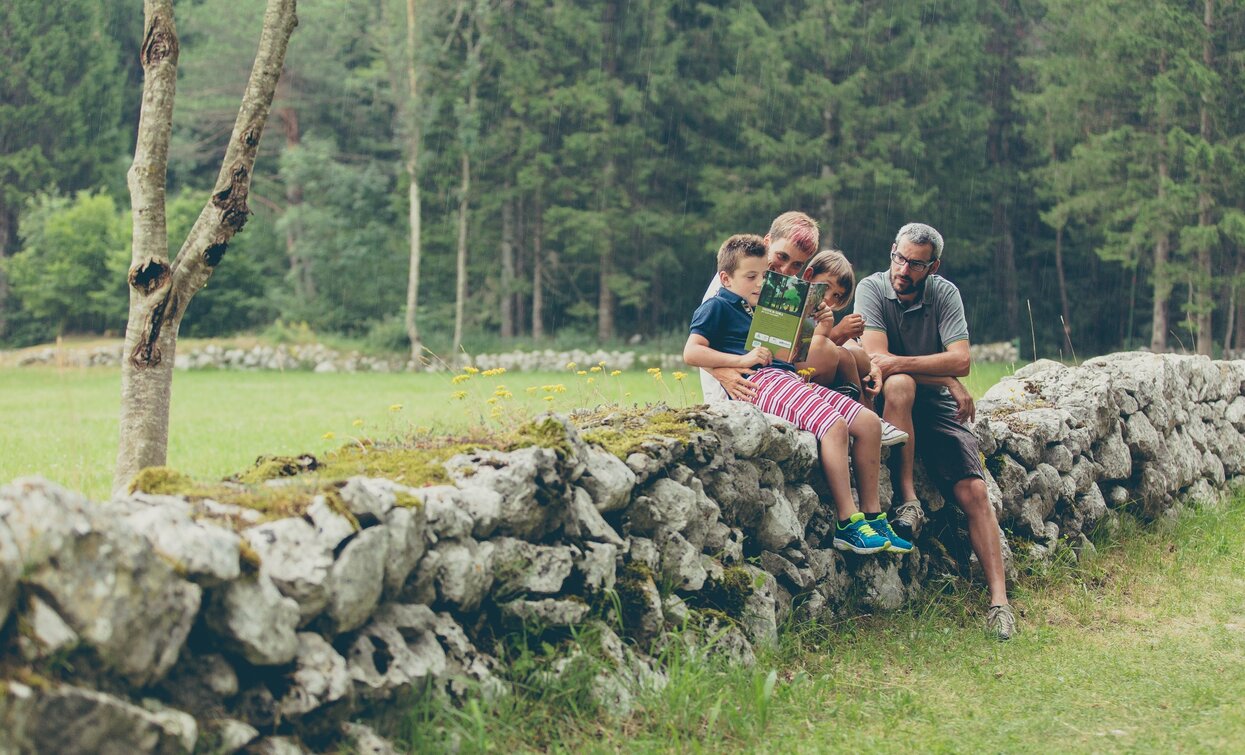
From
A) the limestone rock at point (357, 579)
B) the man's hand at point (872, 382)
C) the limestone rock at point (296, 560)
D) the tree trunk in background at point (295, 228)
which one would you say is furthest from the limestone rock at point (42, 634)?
Answer: the tree trunk in background at point (295, 228)

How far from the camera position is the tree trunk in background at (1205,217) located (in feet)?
79.5

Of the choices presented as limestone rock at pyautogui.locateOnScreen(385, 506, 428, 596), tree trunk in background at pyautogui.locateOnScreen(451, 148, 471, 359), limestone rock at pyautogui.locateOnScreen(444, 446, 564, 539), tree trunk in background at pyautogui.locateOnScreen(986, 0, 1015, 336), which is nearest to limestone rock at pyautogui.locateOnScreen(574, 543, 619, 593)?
limestone rock at pyautogui.locateOnScreen(444, 446, 564, 539)

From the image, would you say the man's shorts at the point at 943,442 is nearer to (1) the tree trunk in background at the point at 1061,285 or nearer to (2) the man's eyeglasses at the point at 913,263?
(2) the man's eyeglasses at the point at 913,263

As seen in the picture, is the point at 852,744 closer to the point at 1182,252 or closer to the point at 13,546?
the point at 13,546

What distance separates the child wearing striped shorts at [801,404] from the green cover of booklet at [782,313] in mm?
162

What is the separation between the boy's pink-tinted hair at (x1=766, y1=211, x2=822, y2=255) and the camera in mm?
4938

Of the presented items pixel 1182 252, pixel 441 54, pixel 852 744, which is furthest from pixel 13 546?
pixel 441 54

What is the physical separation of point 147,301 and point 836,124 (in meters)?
26.4

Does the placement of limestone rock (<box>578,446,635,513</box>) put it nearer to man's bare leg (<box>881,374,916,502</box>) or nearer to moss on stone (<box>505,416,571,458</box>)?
moss on stone (<box>505,416,571,458</box>)

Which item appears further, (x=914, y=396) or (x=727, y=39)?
(x=727, y=39)

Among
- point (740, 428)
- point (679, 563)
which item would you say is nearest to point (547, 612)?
point (679, 563)

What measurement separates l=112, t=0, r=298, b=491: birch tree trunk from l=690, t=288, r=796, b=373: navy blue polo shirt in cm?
215

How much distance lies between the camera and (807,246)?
4.96 meters

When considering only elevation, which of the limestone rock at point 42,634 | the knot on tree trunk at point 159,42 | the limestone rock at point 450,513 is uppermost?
the knot on tree trunk at point 159,42
